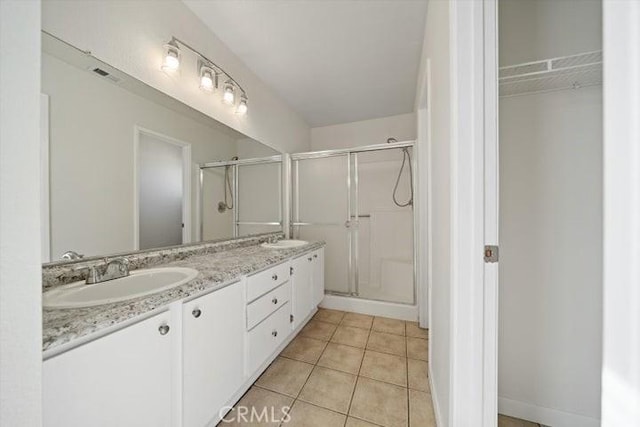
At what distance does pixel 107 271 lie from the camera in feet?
3.37

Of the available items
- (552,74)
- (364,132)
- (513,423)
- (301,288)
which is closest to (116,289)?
(301,288)

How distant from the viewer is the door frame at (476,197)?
83cm

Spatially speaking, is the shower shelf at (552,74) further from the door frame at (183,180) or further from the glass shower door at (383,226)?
the door frame at (183,180)

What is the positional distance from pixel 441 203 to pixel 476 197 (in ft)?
1.16

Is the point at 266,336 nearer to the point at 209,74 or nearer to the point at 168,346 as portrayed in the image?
the point at 168,346

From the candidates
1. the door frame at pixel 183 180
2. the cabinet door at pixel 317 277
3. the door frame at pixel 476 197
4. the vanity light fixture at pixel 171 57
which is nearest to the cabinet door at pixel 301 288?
the cabinet door at pixel 317 277

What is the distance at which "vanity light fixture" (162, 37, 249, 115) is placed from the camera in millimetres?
1361

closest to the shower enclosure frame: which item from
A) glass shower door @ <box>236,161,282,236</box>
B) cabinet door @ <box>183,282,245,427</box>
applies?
glass shower door @ <box>236,161,282,236</box>

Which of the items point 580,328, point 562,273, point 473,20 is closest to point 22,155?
point 473,20

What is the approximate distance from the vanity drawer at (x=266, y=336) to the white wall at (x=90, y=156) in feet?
2.84

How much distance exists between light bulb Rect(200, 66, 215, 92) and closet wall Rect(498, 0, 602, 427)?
175 cm

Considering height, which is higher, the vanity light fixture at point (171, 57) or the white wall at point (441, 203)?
the vanity light fixture at point (171, 57)

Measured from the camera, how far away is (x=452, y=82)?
875mm

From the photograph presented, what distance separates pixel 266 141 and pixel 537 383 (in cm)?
263
